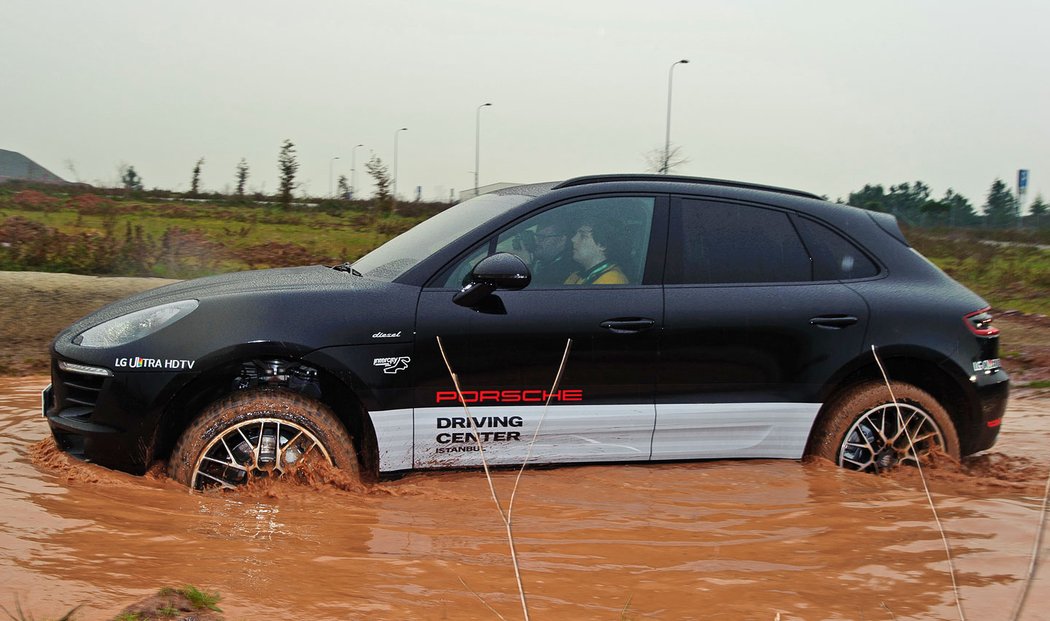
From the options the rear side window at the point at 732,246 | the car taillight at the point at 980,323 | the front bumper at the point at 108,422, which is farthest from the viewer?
the car taillight at the point at 980,323

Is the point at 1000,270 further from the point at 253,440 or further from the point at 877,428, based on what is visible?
the point at 253,440

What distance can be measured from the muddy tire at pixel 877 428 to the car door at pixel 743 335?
139mm

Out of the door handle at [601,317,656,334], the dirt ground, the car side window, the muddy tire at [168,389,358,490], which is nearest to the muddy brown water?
the muddy tire at [168,389,358,490]

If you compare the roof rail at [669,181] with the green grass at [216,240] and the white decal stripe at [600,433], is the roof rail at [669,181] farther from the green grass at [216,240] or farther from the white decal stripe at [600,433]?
the green grass at [216,240]

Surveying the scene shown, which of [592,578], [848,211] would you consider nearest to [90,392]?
[592,578]

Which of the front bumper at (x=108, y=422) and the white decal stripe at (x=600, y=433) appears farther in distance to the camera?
the white decal stripe at (x=600, y=433)

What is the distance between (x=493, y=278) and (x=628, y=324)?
74 centimetres

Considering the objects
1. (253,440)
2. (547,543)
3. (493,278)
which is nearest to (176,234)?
(253,440)

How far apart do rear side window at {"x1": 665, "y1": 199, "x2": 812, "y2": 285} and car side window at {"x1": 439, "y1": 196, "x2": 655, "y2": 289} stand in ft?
0.63

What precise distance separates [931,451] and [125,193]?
23.3 meters

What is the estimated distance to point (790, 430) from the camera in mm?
5012

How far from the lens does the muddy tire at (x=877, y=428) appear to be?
5.09 metres

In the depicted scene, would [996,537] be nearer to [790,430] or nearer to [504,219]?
[790,430]

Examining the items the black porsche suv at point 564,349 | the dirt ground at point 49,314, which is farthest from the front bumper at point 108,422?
the dirt ground at point 49,314
